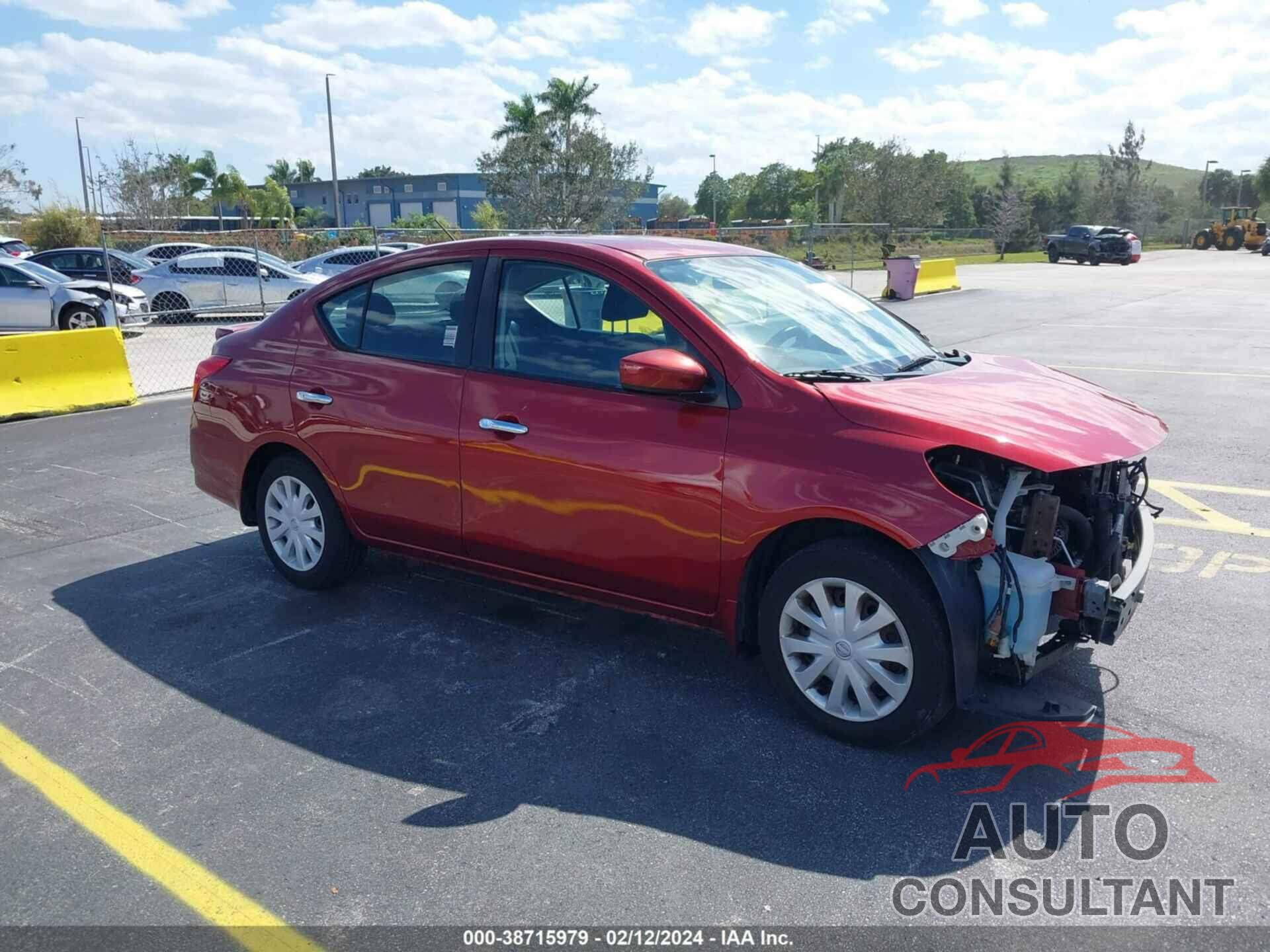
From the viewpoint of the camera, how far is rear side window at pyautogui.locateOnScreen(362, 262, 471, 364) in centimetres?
464

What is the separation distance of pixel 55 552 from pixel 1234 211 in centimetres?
6562

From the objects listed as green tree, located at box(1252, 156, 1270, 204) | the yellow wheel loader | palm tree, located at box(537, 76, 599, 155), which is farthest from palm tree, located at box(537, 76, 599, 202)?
green tree, located at box(1252, 156, 1270, 204)

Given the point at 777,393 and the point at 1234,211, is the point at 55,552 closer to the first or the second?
the point at 777,393

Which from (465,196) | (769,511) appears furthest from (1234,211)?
(769,511)

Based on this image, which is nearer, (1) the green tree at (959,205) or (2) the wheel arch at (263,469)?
(2) the wheel arch at (263,469)

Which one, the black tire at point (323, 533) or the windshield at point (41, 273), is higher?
the windshield at point (41, 273)

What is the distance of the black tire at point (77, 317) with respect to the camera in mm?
17100

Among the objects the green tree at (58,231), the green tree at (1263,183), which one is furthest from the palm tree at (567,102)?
the green tree at (1263,183)

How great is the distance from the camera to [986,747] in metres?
3.71

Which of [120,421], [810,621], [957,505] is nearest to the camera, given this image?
[957,505]

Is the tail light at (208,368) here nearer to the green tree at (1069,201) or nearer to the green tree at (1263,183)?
the green tree at (1069,201)

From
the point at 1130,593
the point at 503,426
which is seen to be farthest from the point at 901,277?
the point at 1130,593

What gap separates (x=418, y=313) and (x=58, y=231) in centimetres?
3358

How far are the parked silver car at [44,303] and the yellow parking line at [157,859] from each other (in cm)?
1489
